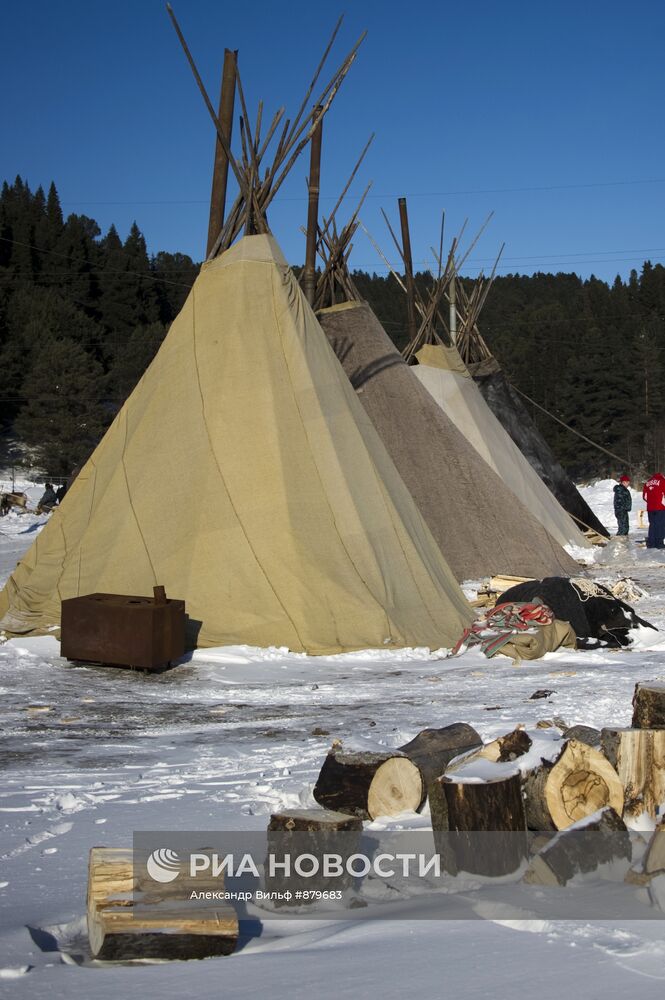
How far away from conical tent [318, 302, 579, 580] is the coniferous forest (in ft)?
58.9

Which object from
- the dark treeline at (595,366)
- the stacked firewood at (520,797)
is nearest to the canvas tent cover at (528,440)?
the stacked firewood at (520,797)

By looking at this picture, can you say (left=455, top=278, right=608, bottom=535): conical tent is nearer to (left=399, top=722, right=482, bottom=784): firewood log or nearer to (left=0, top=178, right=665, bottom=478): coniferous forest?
(left=399, top=722, right=482, bottom=784): firewood log

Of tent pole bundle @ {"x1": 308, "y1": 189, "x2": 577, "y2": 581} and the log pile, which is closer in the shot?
the log pile

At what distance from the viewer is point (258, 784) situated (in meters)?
4.25

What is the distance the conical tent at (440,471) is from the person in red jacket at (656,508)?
300 centimetres

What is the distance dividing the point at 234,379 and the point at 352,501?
150 cm

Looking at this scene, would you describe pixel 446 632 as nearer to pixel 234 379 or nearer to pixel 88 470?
pixel 234 379

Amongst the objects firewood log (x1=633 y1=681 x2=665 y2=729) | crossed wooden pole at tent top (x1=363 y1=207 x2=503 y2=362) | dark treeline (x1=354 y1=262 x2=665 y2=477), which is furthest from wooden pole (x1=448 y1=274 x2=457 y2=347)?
dark treeline (x1=354 y1=262 x2=665 y2=477)

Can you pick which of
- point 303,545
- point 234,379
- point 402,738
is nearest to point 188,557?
point 303,545

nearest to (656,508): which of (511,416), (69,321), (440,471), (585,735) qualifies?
(511,416)

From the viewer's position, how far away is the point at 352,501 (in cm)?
875

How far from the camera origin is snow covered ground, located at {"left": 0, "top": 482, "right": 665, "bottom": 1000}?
7.83ft

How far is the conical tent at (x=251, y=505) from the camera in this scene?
8328 mm

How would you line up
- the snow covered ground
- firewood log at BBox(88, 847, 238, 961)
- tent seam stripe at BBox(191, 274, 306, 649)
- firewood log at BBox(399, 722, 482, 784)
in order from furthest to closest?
tent seam stripe at BBox(191, 274, 306, 649)
firewood log at BBox(399, 722, 482, 784)
firewood log at BBox(88, 847, 238, 961)
the snow covered ground
